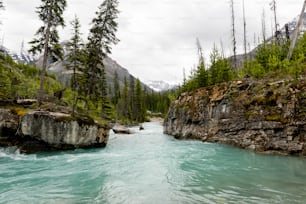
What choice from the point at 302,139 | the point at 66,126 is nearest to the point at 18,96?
the point at 66,126

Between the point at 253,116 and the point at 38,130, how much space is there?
1417cm

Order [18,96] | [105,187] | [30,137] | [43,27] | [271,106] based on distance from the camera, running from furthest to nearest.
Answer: [18,96], [43,27], [271,106], [30,137], [105,187]

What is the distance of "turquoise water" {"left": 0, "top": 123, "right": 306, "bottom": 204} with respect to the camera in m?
5.91

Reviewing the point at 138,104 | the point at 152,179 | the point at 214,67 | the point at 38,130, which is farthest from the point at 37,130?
the point at 138,104

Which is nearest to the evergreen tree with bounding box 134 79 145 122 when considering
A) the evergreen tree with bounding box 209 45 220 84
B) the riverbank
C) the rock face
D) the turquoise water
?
the evergreen tree with bounding box 209 45 220 84

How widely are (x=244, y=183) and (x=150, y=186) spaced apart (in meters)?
3.19

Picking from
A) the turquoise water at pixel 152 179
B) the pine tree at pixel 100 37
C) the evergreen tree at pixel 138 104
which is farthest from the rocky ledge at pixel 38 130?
the evergreen tree at pixel 138 104

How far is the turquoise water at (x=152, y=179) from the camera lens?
19.4 feet

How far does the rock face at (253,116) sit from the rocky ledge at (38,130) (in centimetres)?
1126

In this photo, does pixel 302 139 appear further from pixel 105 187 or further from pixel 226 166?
pixel 105 187

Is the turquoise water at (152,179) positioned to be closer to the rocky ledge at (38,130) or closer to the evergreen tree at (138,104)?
the rocky ledge at (38,130)

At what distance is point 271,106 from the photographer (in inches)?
554

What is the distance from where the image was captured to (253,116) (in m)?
14.7

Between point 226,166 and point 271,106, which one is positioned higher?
point 271,106
